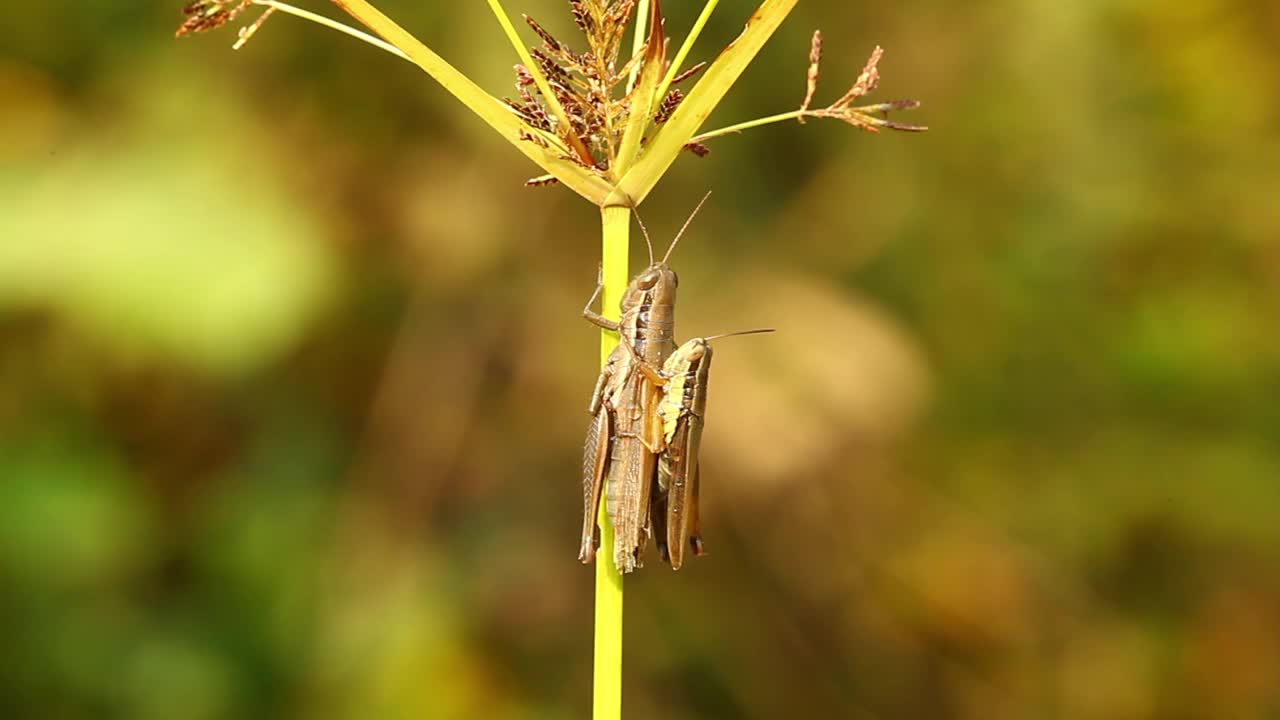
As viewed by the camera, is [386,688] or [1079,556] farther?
[1079,556]

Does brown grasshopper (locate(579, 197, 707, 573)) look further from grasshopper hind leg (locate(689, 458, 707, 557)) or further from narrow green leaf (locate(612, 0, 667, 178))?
narrow green leaf (locate(612, 0, 667, 178))

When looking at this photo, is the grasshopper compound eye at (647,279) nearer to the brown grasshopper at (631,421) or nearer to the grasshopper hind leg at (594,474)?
the brown grasshopper at (631,421)

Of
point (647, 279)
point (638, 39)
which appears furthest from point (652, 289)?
point (638, 39)

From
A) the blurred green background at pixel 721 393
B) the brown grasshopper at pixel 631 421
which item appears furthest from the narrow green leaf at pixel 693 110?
the blurred green background at pixel 721 393

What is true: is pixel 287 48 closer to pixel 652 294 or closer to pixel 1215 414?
pixel 652 294

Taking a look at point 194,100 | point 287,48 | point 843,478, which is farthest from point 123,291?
point 843,478

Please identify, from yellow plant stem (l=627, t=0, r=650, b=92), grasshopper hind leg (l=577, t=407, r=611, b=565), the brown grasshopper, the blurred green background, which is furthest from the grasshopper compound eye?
the blurred green background
